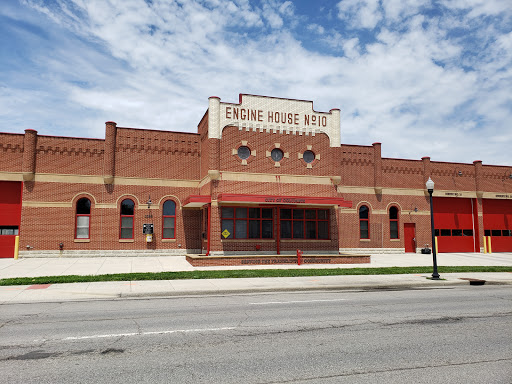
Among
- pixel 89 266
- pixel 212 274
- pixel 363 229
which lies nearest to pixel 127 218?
pixel 89 266

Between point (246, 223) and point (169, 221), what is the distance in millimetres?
6156

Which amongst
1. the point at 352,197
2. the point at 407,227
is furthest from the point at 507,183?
the point at 352,197

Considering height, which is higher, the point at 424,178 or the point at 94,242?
the point at 424,178

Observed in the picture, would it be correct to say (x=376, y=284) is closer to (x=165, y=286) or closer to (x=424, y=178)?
(x=165, y=286)

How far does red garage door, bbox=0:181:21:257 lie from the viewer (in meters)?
25.0

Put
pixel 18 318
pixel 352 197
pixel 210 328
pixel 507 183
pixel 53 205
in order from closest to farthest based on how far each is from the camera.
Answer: pixel 210 328 < pixel 18 318 < pixel 53 205 < pixel 352 197 < pixel 507 183

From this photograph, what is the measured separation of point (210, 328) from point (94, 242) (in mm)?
Result: 20217

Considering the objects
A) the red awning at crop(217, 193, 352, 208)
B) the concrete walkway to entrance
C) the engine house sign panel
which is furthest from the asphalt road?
the engine house sign panel

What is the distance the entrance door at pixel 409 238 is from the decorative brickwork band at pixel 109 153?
22.9 m

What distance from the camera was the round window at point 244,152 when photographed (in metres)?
25.5

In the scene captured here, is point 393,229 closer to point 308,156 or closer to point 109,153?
point 308,156

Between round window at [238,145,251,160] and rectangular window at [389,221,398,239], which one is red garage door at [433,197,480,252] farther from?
round window at [238,145,251,160]

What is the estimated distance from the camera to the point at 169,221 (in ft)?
90.6

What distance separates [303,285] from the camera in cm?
1460
